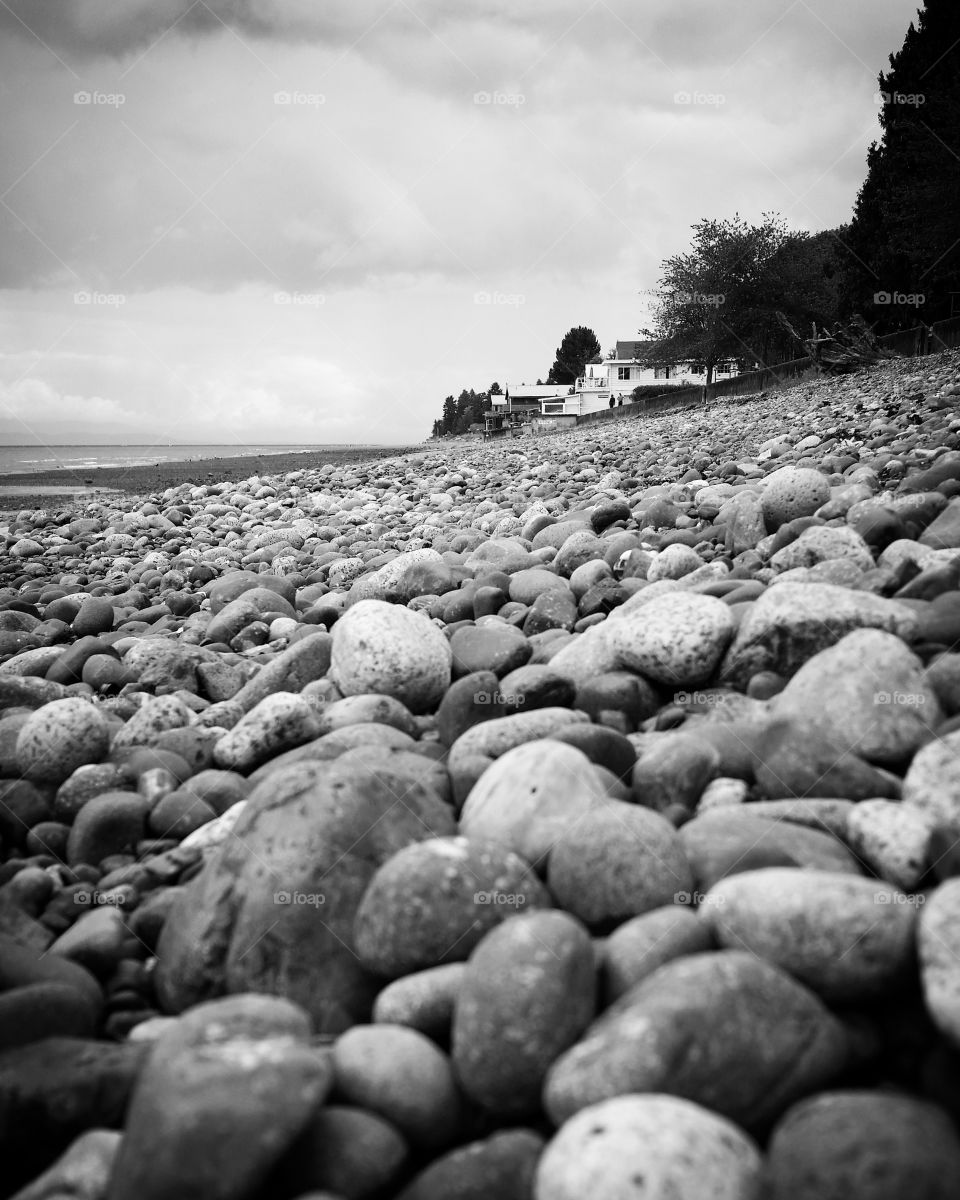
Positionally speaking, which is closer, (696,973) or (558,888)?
(696,973)

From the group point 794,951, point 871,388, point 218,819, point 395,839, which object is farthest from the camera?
point 871,388

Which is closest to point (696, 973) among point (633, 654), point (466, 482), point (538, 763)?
point (538, 763)

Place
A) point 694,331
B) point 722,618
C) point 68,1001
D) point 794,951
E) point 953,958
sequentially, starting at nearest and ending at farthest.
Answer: point 953,958
point 794,951
point 68,1001
point 722,618
point 694,331

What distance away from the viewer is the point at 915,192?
60.3 feet

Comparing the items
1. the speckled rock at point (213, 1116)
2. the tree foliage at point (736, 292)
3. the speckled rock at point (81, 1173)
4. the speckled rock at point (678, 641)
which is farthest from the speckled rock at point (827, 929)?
the tree foliage at point (736, 292)

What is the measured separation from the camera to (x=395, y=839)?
2645 mm

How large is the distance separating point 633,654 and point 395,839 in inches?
58.7

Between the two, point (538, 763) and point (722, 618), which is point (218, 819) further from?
point (722, 618)

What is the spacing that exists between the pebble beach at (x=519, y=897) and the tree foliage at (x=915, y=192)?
15.9m

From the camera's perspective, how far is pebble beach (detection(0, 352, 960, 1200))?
1.71 metres

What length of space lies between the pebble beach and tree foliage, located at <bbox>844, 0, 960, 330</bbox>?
52.1 feet

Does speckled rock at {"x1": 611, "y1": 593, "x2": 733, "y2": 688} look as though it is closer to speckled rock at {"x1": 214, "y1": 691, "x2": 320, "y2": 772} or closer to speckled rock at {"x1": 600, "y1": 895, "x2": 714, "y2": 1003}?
speckled rock at {"x1": 214, "y1": 691, "x2": 320, "y2": 772}

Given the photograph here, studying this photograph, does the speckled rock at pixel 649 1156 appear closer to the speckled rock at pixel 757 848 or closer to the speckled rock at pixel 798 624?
the speckled rock at pixel 757 848

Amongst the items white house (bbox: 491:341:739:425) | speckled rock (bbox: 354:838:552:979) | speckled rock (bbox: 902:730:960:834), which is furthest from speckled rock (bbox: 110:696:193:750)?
white house (bbox: 491:341:739:425)
